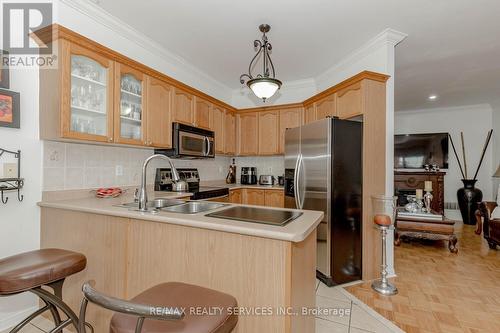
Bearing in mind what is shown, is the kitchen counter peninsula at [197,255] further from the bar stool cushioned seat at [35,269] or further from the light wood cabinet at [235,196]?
the light wood cabinet at [235,196]

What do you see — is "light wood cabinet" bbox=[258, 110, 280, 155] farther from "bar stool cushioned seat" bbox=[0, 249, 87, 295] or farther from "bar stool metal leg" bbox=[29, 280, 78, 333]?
"bar stool metal leg" bbox=[29, 280, 78, 333]

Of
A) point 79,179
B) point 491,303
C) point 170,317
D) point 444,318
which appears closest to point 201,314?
point 170,317

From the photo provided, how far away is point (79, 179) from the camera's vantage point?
89.6 inches

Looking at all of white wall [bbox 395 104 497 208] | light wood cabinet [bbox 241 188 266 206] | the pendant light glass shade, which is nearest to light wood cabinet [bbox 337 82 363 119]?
the pendant light glass shade

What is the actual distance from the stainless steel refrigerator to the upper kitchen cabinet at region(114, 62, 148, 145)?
6.18ft

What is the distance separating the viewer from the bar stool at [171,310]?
732mm

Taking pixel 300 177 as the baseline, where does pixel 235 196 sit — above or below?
below

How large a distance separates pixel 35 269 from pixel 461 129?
7.77 meters

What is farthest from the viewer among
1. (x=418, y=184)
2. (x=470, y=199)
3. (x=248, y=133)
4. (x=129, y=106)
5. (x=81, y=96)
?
(x=418, y=184)

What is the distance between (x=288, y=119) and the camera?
407 cm

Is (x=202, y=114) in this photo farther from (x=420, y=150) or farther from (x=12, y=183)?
(x=420, y=150)

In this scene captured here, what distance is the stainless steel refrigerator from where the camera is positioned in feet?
8.25

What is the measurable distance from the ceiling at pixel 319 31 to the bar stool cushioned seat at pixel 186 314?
7.86 feet

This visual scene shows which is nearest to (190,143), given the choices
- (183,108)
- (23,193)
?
(183,108)
